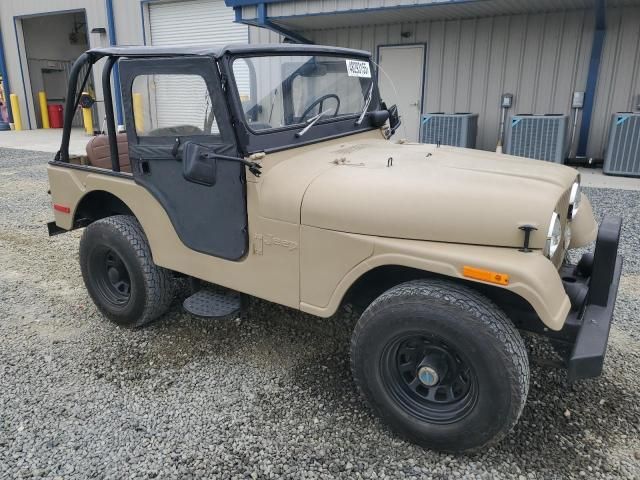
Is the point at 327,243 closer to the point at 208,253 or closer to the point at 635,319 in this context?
the point at 208,253

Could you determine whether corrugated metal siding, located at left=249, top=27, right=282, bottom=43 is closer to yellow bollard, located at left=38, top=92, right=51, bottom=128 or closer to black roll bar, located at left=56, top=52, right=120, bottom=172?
black roll bar, located at left=56, top=52, right=120, bottom=172

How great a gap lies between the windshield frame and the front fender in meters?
0.76

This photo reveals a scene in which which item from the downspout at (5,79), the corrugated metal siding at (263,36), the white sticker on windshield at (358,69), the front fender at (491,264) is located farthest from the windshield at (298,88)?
the downspout at (5,79)

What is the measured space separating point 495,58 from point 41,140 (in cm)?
1211

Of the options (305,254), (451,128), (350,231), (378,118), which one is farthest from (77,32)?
(350,231)

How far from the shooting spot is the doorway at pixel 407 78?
10.1m

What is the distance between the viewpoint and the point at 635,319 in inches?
139

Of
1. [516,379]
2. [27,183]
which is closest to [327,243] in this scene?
[516,379]

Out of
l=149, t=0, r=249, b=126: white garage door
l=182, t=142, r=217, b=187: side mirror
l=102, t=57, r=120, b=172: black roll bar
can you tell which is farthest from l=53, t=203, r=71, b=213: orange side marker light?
l=149, t=0, r=249, b=126: white garage door

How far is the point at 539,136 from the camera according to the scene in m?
8.67

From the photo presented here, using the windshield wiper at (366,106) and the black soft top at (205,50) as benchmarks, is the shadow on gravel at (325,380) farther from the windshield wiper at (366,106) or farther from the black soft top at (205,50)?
the black soft top at (205,50)

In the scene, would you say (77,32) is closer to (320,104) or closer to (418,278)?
(320,104)

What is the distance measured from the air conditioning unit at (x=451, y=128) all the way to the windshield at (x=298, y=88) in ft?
19.9

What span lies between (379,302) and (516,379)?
2.10 feet
